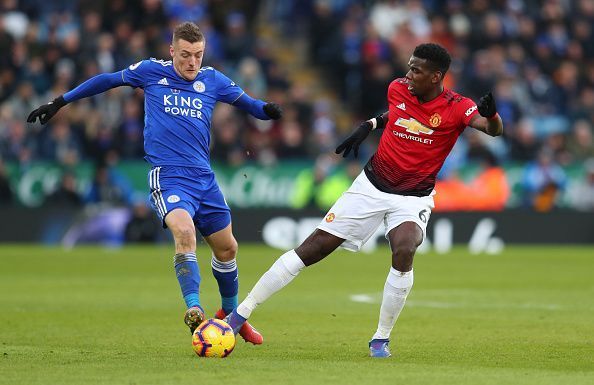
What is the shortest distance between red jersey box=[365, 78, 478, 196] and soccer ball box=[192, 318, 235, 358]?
1.73 m

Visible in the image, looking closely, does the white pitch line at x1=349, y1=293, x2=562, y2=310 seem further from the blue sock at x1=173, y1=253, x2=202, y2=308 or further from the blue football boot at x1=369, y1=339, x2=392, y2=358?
the blue sock at x1=173, y1=253, x2=202, y2=308

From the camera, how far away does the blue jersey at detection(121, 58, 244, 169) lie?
10328 mm

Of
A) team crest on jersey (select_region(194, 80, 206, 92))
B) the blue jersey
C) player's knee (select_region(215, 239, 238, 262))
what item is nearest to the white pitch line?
player's knee (select_region(215, 239, 238, 262))

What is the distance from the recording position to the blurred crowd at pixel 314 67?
24.9 metres

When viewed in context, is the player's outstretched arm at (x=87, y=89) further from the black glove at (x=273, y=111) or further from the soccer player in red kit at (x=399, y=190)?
the soccer player in red kit at (x=399, y=190)

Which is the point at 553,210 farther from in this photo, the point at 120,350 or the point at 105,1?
the point at 120,350

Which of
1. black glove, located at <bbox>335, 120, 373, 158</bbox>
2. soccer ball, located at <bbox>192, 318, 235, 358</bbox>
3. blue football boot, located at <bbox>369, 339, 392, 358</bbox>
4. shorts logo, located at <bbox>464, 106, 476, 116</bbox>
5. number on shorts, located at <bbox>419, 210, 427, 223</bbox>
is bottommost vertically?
blue football boot, located at <bbox>369, 339, 392, 358</bbox>

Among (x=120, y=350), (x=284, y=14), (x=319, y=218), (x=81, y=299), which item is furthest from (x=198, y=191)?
(x=284, y=14)

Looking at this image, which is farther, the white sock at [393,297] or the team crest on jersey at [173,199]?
the team crest on jersey at [173,199]

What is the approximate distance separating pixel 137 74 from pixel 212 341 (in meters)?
2.41

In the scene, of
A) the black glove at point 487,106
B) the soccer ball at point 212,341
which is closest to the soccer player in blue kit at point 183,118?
the soccer ball at point 212,341

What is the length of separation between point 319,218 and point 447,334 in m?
13.3

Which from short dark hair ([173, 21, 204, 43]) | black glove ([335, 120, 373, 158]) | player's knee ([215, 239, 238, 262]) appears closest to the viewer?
black glove ([335, 120, 373, 158])

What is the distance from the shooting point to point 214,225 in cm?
1052
